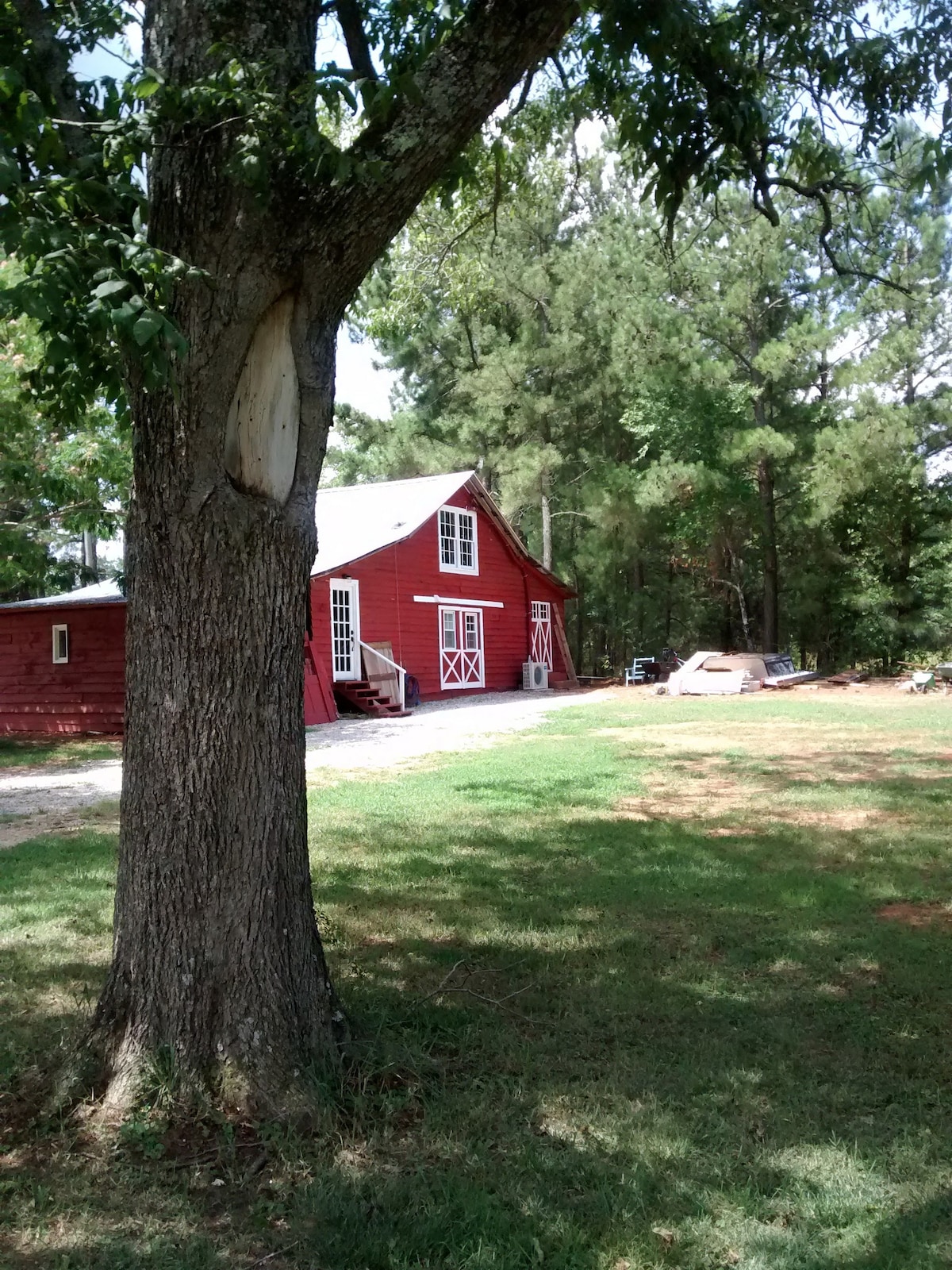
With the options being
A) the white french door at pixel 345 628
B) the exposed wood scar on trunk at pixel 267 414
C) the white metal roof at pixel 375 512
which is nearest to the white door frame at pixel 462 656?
the white metal roof at pixel 375 512

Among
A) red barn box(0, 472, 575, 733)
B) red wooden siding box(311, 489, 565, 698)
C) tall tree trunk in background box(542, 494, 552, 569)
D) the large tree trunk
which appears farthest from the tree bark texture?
tall tree trunk in background box(542, 494, 552, 569)

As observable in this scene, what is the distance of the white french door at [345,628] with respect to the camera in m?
20.8

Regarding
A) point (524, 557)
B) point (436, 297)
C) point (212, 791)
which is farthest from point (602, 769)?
point (524, 557)

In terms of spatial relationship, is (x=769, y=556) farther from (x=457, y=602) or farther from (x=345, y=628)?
(x=345, y=628)

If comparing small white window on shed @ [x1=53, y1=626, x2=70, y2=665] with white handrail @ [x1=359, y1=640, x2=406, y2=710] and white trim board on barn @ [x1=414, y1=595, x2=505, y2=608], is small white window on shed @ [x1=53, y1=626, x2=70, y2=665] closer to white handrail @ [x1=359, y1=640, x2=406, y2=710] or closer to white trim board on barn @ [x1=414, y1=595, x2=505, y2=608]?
white handrail @ [x1=359, y1=640, x2=406, y2=710]

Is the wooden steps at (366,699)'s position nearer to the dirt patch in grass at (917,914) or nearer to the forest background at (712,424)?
the forest background at (712,424)

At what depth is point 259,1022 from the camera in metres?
3.36

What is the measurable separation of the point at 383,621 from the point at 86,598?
20.1 feet

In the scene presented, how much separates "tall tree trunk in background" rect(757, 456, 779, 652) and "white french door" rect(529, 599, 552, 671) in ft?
21.5

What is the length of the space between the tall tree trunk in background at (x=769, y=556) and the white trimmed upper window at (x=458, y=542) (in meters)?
9.86

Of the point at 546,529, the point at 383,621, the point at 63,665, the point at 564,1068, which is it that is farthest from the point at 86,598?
the point at 546,529

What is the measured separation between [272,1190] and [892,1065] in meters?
2.19

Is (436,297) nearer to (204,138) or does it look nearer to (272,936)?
(204,138)

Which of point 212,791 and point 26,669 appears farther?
point 26,669
